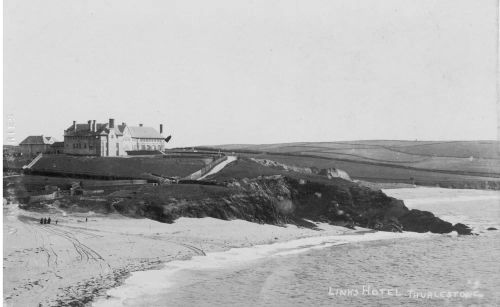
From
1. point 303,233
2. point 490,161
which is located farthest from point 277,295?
point 490,161

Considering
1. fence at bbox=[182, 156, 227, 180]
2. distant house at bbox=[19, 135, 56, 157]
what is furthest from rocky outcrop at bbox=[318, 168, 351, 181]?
distant house at bbox=[19, 135, 56, 157]

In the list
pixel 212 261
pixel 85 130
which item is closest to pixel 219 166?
pixel 212 261

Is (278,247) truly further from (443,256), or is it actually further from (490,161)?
(490,161)

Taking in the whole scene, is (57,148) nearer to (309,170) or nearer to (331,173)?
(309,170)

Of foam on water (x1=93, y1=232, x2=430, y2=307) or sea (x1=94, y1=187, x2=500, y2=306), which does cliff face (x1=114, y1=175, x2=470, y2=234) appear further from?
foam on water (x1=93, y1=232, x2=430, y2=307)

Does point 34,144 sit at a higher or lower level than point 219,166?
higher

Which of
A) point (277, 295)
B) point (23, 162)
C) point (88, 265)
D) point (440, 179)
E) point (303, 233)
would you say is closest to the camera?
point (277, 295)
